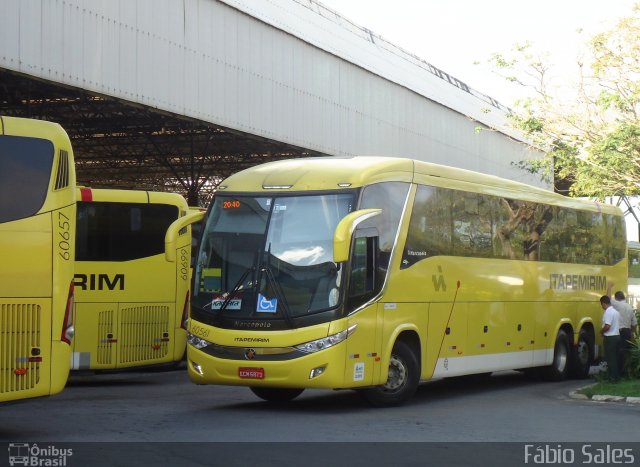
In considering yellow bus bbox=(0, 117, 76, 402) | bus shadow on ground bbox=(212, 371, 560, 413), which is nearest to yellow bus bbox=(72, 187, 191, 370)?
bus shadow on ground bbox=(212, 371, 560, 413)

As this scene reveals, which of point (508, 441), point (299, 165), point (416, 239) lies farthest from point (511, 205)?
point (508, 441)

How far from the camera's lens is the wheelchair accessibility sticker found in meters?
13.7

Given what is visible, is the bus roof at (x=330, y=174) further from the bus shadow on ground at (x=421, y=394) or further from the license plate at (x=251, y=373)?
the bus shadow on ground at (x=421, y=394)

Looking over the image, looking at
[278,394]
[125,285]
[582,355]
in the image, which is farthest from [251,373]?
[582,355]

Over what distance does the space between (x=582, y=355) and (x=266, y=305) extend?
10042 millimetres

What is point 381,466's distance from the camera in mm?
9680

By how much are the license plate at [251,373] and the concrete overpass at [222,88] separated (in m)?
8.16

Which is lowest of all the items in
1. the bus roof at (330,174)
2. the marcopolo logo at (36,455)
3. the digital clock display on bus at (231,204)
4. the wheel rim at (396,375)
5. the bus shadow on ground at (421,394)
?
the bus shadow on ground at (421,394)

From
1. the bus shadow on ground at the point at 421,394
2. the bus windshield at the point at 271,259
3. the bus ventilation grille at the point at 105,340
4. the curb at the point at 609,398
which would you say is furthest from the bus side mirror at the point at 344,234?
the bus ventilation grille at the point at 105,340

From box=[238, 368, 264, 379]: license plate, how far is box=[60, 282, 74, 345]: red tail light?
2789 millimetres

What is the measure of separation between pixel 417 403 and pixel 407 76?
2346 cm

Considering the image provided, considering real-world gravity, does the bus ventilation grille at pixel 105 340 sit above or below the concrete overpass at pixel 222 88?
below

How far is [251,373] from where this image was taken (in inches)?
539

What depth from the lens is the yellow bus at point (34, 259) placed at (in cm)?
1088
